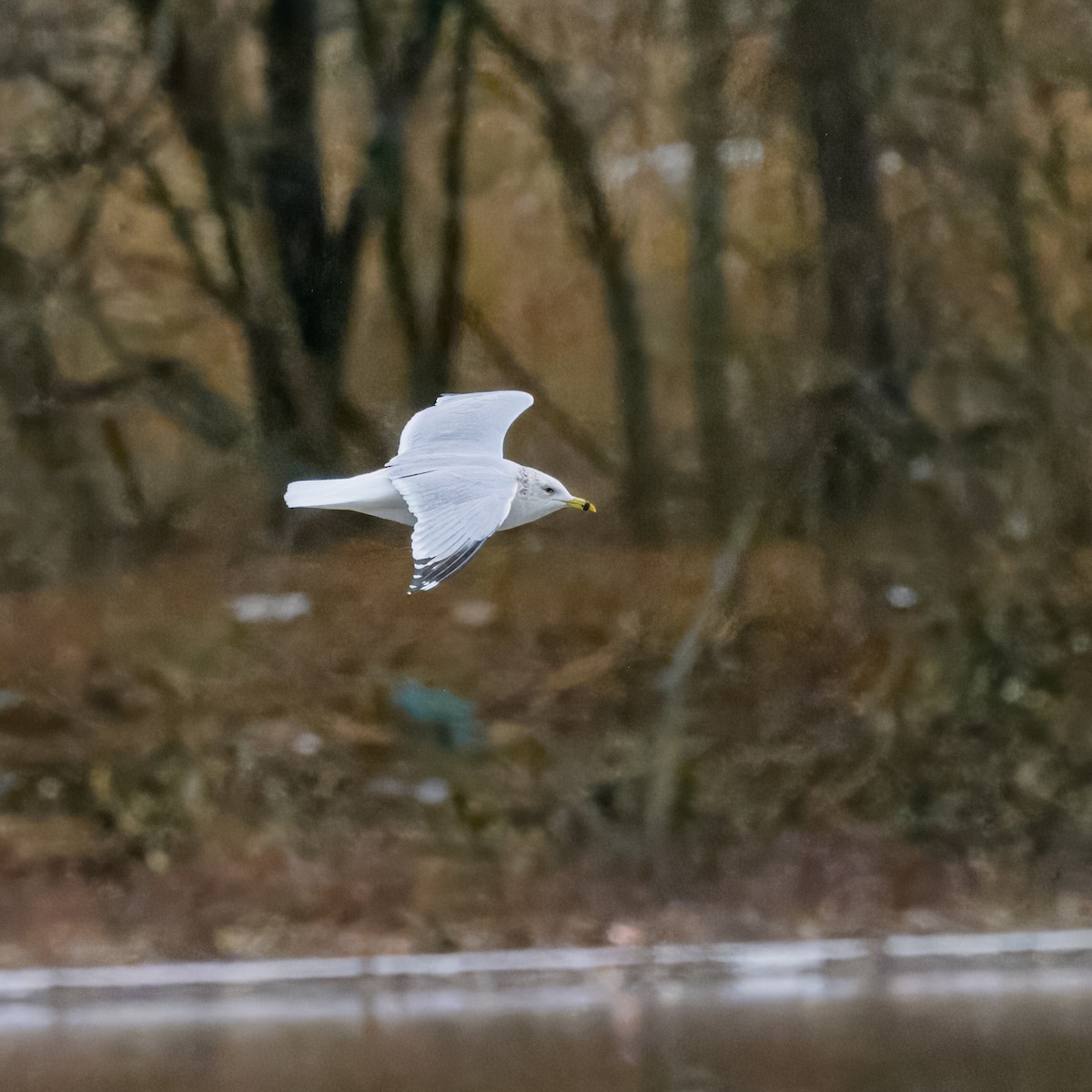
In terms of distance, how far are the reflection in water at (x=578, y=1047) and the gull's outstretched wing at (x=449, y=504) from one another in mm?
1135

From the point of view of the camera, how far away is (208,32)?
2590 mm

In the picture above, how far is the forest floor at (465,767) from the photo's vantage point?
8.84 feet

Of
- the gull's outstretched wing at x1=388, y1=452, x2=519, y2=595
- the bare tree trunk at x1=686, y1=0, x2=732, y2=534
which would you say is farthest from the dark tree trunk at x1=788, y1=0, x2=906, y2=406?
the gull's outstretched wing at x1=388, y1=452, x2=519, y2=595

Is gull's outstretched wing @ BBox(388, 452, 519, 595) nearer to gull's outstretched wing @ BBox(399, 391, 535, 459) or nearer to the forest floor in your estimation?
gull's outstretched wing @ BBox(399, 391, 535, 459)

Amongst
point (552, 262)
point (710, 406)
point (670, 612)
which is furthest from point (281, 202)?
point (670, 612)

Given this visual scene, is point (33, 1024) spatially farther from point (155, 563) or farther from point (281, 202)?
point (281, 202)

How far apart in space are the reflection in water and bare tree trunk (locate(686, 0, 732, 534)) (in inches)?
35.5

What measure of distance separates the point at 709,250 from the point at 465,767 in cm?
105

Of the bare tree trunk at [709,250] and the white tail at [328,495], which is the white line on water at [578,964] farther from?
the white tail at [328,495]

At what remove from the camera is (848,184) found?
2646mm

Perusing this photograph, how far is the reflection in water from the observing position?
2.42 m

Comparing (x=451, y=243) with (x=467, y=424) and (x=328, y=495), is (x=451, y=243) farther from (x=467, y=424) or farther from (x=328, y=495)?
A: (x=328, y=495)

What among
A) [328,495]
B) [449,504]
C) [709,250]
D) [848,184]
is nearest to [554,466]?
[709,250]

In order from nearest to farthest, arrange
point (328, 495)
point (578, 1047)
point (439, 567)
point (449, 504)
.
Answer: point (439, 567)
point (449, 504)
point (328, 495)
point (578, 1047)
